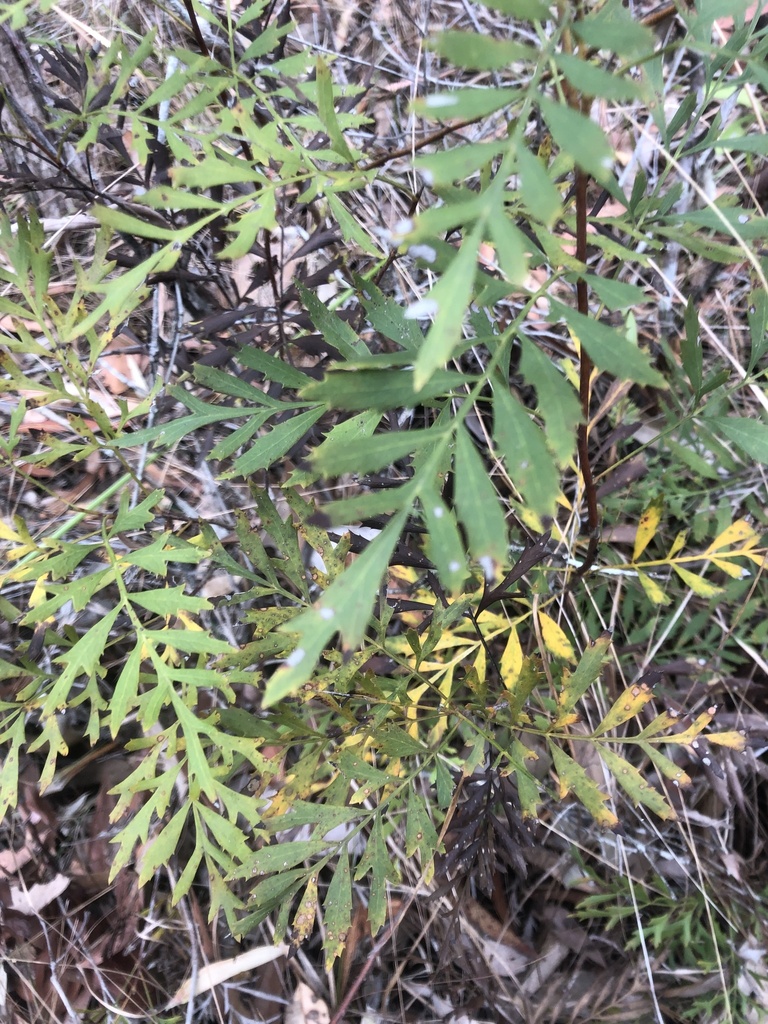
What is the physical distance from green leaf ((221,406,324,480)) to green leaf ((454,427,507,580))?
0.43 m

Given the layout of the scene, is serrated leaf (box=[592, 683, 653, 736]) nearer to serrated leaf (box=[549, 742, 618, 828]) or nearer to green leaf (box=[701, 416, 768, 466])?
serrated leaf (box=[549, 742, 618, 828])

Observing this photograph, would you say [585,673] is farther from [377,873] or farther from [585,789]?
[377,873]

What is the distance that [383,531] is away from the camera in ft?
2.10

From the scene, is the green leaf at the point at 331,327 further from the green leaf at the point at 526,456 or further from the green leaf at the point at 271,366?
the green leaf at the point at 526,456

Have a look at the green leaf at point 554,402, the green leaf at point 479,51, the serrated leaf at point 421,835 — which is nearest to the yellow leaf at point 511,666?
the serrated leaf at point 421,835

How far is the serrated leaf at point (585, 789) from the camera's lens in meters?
1.01

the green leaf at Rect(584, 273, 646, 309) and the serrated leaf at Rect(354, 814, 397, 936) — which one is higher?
the green leaf at Rect(584, 273, 646, 309)

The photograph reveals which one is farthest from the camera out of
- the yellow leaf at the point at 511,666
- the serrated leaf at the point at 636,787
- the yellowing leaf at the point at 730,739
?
the yellow leaf at the point at 511,666

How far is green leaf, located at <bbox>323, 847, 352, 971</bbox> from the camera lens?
1039 mm

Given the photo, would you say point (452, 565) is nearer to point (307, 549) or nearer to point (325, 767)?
point (325, 767)

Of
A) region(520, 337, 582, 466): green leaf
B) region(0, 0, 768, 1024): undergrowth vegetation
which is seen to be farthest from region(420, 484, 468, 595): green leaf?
region(520, 337, 582, 466): green leaf

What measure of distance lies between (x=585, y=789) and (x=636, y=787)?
3.0 inches

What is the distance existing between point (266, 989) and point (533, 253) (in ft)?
5.44

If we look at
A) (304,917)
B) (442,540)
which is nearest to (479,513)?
(442,540)
